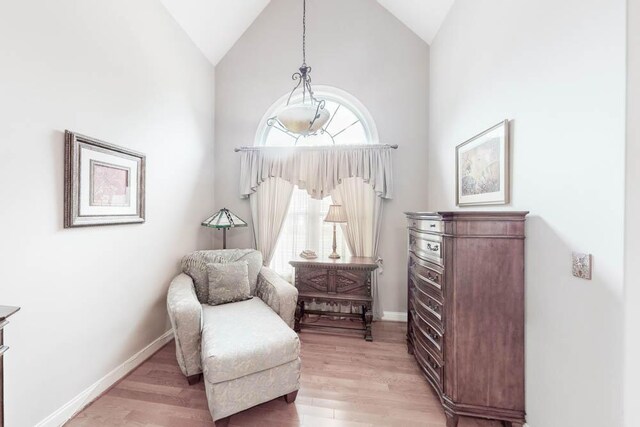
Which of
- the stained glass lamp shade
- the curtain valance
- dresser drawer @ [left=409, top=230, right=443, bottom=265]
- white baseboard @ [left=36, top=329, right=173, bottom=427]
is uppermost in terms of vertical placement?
the curtain valance

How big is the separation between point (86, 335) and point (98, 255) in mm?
552

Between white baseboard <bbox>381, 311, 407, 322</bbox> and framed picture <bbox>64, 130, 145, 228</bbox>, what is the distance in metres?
2.84

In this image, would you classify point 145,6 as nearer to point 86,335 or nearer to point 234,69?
point 234,69

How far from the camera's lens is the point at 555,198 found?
1.38 m

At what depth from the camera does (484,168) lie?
6.65 ft

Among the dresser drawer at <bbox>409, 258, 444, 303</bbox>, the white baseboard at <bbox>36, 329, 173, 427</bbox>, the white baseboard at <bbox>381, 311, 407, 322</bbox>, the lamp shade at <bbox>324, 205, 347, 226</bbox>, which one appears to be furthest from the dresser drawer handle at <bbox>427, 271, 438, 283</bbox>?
the white baseboard at <bbox>36, 329, 173, 427</bbox>

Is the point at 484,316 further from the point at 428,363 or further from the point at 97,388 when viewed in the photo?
the point at 97,388

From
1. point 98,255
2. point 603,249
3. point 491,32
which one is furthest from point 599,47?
point 98,255

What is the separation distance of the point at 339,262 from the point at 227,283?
1.16 metres

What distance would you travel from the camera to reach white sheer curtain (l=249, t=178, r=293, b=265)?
337 centimetres

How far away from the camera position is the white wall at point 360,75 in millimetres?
3236

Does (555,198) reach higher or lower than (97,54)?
lower

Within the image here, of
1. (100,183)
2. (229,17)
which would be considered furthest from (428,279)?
(229,17)

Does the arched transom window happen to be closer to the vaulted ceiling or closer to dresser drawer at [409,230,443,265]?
the vaulted ceiling
